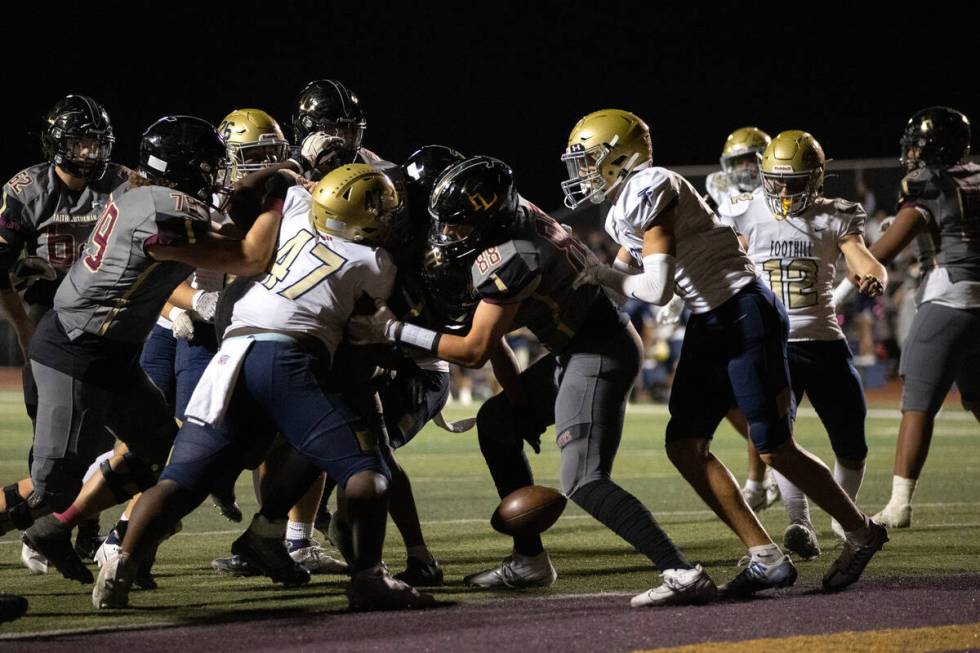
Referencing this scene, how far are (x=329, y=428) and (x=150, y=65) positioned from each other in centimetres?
1889

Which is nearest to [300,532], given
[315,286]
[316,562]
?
[316,562]

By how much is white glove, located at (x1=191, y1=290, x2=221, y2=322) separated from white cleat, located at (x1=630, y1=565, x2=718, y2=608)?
2.13 m

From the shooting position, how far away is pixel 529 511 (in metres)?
4.98

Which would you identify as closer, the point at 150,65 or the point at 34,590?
the point at 34,590

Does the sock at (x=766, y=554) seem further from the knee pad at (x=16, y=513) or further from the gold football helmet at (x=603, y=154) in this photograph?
the knee pad at (x=16, y=513)

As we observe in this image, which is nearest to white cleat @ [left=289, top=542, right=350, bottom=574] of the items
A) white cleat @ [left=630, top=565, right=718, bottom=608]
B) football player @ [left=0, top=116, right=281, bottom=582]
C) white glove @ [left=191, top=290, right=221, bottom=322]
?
football player @ [left=0, top=116, right=281, bottom=582]

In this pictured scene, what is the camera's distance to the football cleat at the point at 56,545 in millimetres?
5102

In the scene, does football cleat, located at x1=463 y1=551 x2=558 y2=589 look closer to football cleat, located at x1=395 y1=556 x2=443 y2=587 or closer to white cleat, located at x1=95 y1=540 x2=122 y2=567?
football cleat, located at x1=395 y1=556 x2=443 y2=587

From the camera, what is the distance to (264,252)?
4684 millimetres

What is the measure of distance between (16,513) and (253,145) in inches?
82.1

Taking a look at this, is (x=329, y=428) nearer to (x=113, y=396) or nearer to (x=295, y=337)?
(x=295, y=337)

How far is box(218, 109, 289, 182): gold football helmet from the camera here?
6238 millimetres

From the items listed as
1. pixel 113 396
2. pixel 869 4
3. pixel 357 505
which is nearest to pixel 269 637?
pixel 357 505

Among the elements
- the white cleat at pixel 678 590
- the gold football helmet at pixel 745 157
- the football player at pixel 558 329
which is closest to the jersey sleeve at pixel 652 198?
the football player at pixel 558 329
